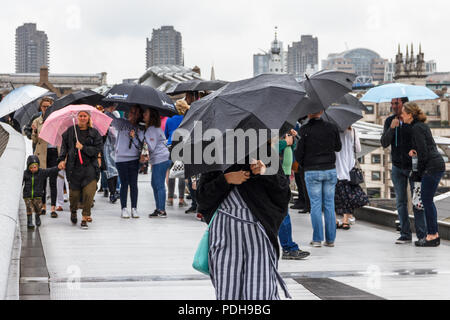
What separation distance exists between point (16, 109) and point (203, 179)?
407 inches

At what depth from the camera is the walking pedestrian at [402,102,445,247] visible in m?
9.20

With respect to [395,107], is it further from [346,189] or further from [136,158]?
[136,158]

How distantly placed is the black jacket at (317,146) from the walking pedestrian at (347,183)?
1617 millimetres

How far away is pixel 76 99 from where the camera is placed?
12898mm

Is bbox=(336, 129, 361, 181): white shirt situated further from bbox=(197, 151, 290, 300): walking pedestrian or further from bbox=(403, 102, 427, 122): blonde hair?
bbox=(197, 151, 290, 300): walking pedestrian

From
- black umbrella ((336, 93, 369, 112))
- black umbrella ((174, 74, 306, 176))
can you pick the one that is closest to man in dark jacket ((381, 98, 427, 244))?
black umbrella ((336, 93, 369, 112))

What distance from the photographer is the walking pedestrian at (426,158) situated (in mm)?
9195

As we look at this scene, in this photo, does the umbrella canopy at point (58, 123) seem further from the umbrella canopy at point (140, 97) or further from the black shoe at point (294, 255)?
the black shoe at point (294, 255)

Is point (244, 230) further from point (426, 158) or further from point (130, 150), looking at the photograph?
point (130, 150)

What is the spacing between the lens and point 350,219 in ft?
38.0

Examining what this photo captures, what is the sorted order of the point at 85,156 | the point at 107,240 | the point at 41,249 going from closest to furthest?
the point at 41,249 → the point at 107,240 → the point at 85,156

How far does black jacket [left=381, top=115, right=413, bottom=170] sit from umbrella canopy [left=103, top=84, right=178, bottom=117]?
3.31 metres
